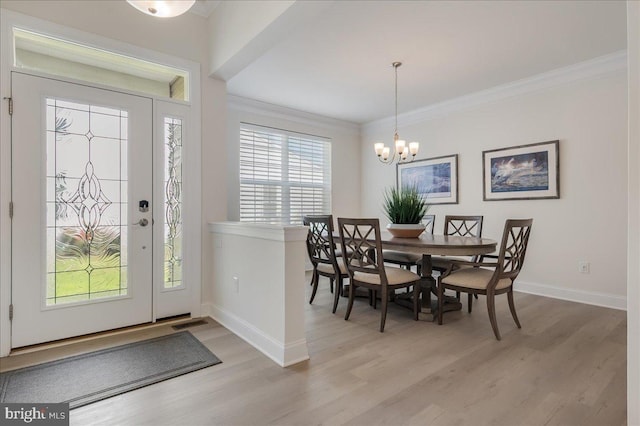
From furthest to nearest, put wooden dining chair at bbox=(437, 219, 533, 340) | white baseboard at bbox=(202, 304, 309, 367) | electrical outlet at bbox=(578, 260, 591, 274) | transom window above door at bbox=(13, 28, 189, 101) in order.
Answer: electrical outlet at bbox=(578, 260, 591, 274) → wooden dining chair at bbox=(437, 219, 533, 340) → transom window above door at bbox=(13, 28, 189, 101) → white baseboard at bbox=(202, 304, 309, 367)

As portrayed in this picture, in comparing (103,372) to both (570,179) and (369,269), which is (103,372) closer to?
(369,269)

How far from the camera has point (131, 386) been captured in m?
1.87

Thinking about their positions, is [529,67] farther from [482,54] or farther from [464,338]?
[464,338]

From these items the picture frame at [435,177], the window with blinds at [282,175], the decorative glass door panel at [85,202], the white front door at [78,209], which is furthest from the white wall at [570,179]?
the decorative glass door panel at [85,202]

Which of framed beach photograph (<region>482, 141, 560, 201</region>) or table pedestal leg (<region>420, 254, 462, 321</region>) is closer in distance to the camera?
table pedestal leg (<region>420, 254, 462, 321</region>)

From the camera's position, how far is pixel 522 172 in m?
4.06

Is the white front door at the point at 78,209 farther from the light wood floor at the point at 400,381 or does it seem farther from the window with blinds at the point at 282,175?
the window with blinds at the point at 282,175

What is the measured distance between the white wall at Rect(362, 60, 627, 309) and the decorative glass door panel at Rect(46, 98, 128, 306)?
431 cm

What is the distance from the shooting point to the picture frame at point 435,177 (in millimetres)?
4812

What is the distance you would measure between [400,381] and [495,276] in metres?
1.27

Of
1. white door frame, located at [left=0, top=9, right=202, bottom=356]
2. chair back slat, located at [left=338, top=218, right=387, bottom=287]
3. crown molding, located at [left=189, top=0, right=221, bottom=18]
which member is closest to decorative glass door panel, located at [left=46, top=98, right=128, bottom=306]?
white door frame, located at [left=0, top=9, right=202, bottom=356]

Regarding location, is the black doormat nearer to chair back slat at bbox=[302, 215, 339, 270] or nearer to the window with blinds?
chair back slat at bbox=[302, 215, 339, 270]

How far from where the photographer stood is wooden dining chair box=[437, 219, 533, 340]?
2.59 meters

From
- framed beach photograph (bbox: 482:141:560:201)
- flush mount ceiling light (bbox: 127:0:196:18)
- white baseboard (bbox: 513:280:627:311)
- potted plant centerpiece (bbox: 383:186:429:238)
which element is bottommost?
white baseboard (bbox: 513:280:627:311)
